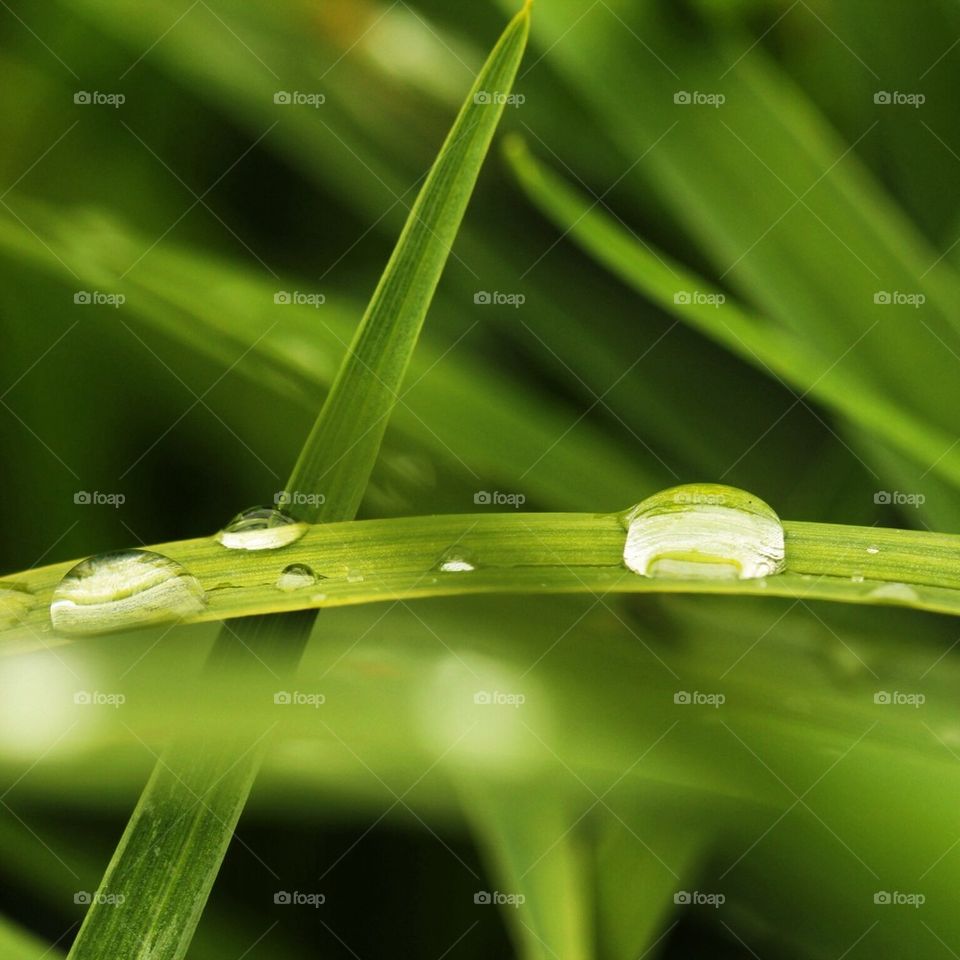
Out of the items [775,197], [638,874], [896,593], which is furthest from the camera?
[775,197]

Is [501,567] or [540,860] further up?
[501,567]

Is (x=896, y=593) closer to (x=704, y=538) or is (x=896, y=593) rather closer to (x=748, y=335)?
(x=704, y=538)

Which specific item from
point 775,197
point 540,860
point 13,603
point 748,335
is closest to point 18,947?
point 13,603

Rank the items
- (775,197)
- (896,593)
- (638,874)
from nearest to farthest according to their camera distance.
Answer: (896,593)
(638,874)
(775,197)

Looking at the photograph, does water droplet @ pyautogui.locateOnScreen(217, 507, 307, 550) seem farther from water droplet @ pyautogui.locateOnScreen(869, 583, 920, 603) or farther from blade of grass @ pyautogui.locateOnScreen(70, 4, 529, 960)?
water droplet @ pyautogui.locateOnScreen(869, 583, 920, 603)

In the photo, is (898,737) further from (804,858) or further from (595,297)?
(595,297)
